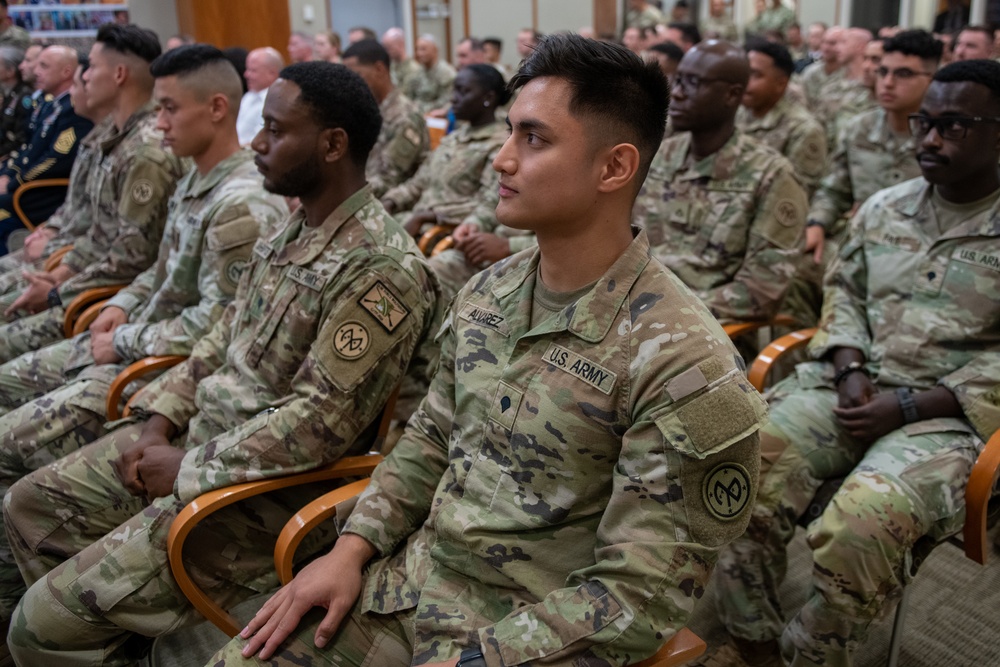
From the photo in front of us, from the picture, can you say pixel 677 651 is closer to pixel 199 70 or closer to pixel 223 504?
pixel 223 504

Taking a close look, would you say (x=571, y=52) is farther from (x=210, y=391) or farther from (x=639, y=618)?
(x=210, y=391)

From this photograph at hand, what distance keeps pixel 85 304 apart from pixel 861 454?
2.32 meters

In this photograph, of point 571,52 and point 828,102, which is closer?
point 571,52

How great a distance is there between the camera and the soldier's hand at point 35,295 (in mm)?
2777

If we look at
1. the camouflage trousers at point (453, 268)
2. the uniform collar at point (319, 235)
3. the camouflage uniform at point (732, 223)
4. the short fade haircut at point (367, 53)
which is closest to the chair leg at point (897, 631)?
the camouflage uniform at point (732, 223)

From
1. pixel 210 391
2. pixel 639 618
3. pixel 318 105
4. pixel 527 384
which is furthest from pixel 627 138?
pixel 210 391

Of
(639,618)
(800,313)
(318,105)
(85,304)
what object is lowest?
(800,313)

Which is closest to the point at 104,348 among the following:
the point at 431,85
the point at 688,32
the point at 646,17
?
the point at 688,32

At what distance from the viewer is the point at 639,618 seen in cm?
101

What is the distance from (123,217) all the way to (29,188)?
1465mm

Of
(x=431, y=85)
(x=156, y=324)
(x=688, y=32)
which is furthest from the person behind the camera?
(x=431, y=85)

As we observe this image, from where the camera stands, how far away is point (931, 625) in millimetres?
1941

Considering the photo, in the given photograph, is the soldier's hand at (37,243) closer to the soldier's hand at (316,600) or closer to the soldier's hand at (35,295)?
the soldier's hand at (35,295)

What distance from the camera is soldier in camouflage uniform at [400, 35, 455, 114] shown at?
27.7 feet
